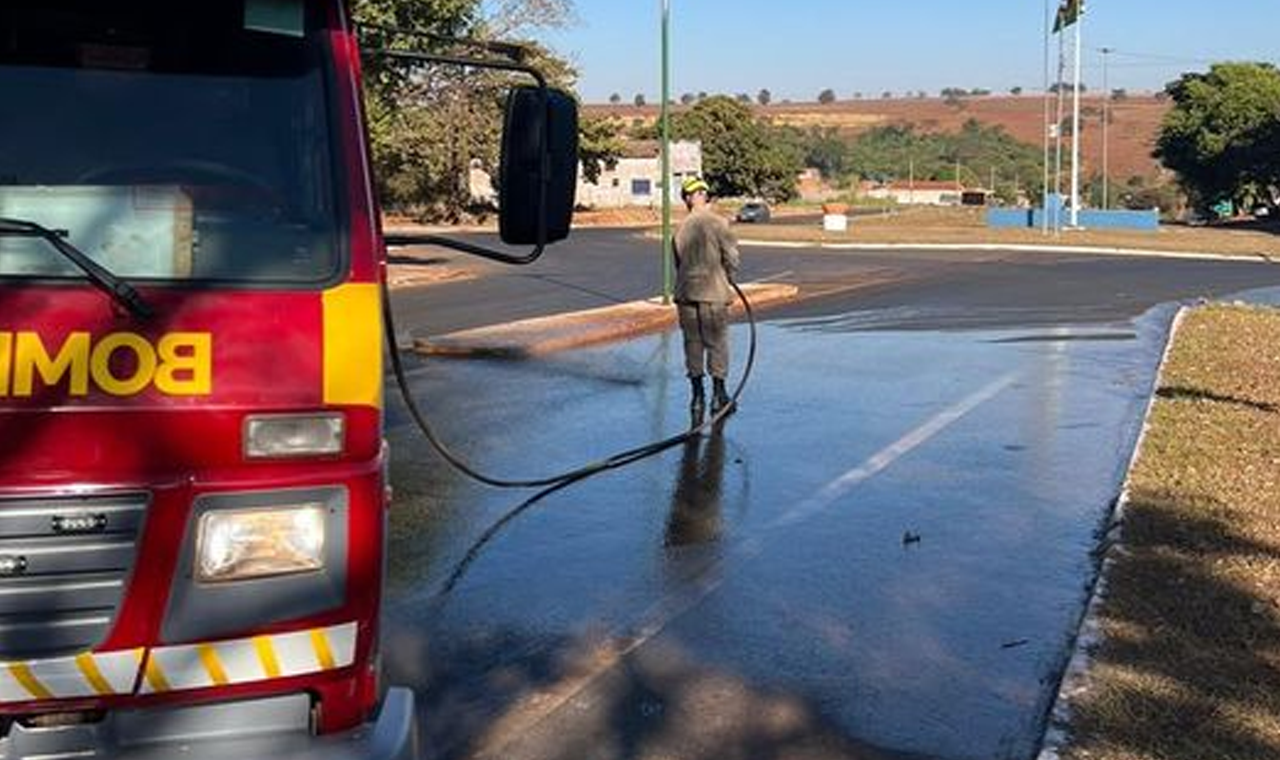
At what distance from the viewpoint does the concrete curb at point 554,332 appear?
1528 centimetres

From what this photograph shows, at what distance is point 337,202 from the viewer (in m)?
3.28

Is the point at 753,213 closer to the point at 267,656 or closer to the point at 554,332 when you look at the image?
the point at 554,332

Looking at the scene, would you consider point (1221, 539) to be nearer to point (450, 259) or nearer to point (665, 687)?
point (665, 687)

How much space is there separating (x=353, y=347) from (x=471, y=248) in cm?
119

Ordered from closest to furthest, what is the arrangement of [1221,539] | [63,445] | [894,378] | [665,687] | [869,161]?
[63,445]
[665,687]
[1221,539]
[894,378]
[869,161]

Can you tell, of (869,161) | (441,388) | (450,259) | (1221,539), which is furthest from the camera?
(869,161)

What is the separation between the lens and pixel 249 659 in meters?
2.96

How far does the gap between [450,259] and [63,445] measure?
1203 inches

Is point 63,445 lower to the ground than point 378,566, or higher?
higher

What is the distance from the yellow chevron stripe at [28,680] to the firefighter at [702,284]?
8362mm

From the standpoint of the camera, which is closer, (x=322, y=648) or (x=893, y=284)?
(x=322, y=648)

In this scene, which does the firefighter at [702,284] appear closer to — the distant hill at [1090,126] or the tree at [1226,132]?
the tree at [1226,132]

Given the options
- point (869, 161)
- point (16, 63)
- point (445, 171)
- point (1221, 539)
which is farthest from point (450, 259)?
point (869, 161)

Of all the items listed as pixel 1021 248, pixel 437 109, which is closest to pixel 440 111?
pixel 437 109
